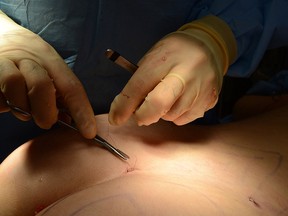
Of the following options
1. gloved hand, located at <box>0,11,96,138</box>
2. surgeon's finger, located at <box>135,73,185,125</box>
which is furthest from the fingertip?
surgeon's finger, located at <box>135,73,185,125</box>

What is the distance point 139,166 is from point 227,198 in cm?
27

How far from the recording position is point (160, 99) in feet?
3.44

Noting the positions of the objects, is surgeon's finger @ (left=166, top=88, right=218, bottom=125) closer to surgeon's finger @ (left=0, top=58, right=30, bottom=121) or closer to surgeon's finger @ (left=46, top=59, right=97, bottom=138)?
surgeon's finger @ (left=46, top=59, right=97, bottom=138)

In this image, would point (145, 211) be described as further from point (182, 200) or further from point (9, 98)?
point (9, 98)

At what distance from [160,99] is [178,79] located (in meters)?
0.09

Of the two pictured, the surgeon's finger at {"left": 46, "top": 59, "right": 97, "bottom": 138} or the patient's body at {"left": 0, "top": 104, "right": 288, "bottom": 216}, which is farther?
the surgeon's finger at {"left": 46, "top": 59, "right": 97, "bottom": 138}

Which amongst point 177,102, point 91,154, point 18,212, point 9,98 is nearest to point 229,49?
Answer: point 177,102

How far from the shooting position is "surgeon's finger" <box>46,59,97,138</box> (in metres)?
1.07

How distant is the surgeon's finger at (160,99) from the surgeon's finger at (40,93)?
0.25 metres

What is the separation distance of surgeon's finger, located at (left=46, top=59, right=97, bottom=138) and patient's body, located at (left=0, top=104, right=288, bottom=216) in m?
0.06

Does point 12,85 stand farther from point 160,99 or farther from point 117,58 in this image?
point 160,99

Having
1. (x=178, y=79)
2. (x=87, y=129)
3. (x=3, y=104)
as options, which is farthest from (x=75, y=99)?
(x=178, y=79)

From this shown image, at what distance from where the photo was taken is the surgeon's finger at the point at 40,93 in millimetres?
998

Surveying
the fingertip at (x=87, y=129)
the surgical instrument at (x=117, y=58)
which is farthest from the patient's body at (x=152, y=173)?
the surgical instrument at (x=117, y=58)
